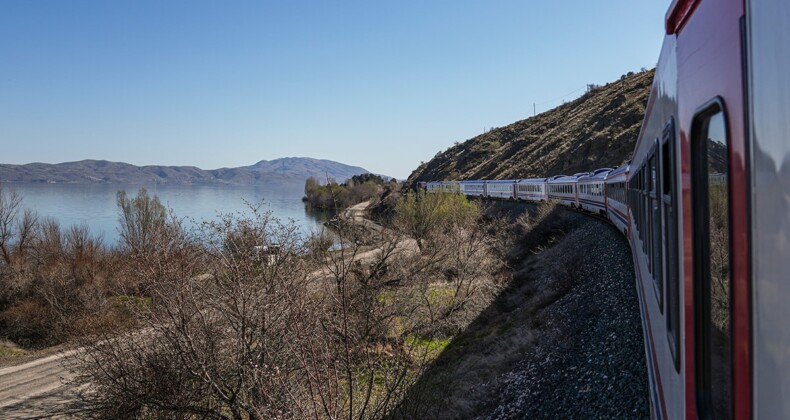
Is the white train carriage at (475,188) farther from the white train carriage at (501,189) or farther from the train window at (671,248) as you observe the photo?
the train window at (671,248)

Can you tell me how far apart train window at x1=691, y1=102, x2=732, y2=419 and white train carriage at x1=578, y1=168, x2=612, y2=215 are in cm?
2249

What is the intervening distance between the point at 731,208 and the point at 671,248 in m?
1.53

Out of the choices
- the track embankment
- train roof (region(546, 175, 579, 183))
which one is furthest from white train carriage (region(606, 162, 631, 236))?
train roof (region(546, 175, 579, 183))

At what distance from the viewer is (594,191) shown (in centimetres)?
2630

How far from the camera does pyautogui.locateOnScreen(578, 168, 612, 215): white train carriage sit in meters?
24.4

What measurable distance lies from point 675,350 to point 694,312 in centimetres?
77

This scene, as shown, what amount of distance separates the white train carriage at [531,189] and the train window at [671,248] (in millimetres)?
35560

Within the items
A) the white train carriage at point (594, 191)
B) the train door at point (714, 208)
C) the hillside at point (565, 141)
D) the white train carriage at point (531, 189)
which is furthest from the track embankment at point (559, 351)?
the hillside at point (565, 141)

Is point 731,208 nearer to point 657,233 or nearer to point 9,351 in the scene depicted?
point 657,233

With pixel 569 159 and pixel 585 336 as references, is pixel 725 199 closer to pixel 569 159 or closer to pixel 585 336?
pixel 585 336

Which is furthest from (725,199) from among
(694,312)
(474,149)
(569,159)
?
(474,149)

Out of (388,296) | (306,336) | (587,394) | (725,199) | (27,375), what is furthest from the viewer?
(388,296)

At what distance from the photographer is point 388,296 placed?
74.6 ft

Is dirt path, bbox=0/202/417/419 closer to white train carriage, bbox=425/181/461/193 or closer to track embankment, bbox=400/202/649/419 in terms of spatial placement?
track embankment, bbox=400/202/649/419
